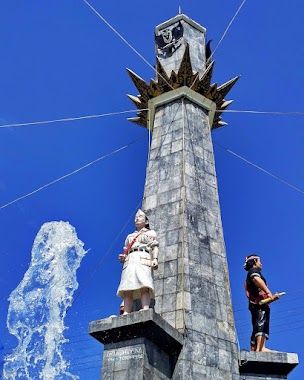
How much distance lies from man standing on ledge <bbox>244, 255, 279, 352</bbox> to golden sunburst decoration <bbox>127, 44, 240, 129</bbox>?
21.9 ft

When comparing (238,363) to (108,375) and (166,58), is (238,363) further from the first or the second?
(166,58)

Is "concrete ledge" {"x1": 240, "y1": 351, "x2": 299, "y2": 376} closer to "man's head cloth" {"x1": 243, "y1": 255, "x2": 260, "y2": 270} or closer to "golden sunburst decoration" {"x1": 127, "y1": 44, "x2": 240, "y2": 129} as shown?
"man's head cloth" {"x1": 243, "y1": 255, "x2": 260, "y2": 270}

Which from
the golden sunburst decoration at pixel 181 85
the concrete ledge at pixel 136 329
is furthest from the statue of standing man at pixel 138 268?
the golden sunburst decoration at pixel 181 85

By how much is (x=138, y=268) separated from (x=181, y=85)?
7690 mm

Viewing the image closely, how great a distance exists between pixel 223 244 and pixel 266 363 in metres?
3.34

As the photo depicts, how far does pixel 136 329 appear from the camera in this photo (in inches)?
411

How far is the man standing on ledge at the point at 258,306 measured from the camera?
1263 centimetres

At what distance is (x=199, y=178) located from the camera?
1506cm

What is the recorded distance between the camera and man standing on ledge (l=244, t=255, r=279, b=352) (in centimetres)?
1263

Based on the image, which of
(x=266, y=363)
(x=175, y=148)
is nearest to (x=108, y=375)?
(x=266, y=363)

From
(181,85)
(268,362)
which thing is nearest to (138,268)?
(268,362)

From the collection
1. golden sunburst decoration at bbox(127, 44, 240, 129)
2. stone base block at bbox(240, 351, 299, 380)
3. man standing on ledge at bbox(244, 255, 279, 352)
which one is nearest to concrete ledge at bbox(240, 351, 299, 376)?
stone base block at bbox(240, 351, 299, 380)

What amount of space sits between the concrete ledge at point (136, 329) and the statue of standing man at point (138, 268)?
1.82ft

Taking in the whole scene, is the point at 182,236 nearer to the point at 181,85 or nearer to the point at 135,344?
the point at 135,344
